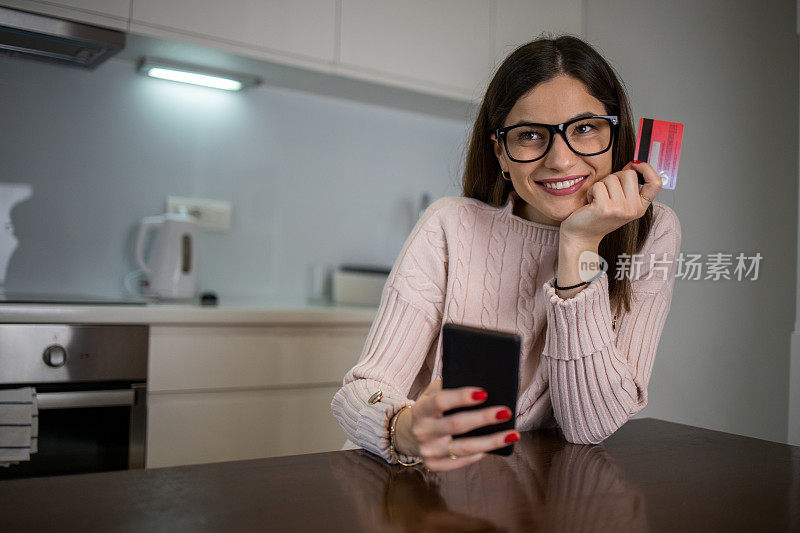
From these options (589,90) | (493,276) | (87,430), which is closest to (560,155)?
(589,90)

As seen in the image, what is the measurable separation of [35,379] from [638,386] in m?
1.34

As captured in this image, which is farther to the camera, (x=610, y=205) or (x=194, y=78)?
(x=194, y=78)

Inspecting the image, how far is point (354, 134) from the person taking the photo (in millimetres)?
2520

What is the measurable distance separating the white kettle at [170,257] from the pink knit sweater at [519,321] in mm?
1087

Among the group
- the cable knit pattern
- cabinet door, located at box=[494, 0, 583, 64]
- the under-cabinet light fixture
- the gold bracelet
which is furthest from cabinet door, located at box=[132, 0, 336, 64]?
the gold bracelet

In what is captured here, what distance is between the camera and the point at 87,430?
5.44 ft

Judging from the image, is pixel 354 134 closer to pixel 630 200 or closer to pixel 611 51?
pixel 611 51

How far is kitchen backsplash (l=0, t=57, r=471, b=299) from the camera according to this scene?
203cm

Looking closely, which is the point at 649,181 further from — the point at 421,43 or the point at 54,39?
the point at 54,39

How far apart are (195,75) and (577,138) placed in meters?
1.49

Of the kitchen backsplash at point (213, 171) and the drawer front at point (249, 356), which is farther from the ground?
the kitchen backsplash at point (213, 171)

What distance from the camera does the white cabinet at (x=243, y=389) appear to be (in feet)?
5.68

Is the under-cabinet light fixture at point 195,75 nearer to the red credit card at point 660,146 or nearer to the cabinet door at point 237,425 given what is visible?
the cabinet door at point 237,425

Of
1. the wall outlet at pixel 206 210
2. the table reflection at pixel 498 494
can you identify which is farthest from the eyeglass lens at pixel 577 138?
the wall outlet at pixel 206 210
